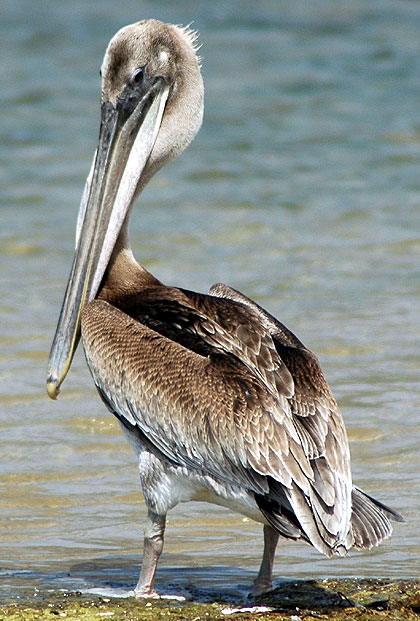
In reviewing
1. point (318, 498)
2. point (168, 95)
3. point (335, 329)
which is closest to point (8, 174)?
point (335, 329)

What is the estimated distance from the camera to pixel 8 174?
1092 centimetres

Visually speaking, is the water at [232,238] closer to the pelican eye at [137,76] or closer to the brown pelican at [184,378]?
the brown pelican at [184,378]

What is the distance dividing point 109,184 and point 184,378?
3.88 ft

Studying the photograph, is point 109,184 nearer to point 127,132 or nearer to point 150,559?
point 127,132

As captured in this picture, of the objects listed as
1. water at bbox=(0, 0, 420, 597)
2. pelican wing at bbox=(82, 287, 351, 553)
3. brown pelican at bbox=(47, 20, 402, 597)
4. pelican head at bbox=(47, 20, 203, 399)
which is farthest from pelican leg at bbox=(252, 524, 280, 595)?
pelican head at bbox=(47, 20, 203, 399)

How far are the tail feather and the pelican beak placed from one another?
138 centimetres

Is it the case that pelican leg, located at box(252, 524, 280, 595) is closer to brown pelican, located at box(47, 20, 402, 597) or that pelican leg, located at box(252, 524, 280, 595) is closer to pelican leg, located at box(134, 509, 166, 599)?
brown pelican, located at box(47, 20, 402, 597)

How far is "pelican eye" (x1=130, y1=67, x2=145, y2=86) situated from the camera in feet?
16.0

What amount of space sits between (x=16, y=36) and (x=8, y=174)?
524 cm

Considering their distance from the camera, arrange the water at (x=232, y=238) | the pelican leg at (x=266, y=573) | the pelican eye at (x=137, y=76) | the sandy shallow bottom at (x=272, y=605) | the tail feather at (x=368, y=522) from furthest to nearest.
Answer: the pelican eye at (x=137, y=76) < the water at (x=232, y=238) < the pelican leg at (x=266, y=573) < the tail feather at (x=368, y=522) < the sandy shallow bottom at (x=272, y=605)

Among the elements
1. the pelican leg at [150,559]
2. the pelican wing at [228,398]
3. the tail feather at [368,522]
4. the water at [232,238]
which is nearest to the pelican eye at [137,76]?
the pelican wing at [228,398]

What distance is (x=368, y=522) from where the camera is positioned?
387 centimetres

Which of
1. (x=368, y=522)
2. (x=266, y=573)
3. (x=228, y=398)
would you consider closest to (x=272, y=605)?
(x=266, y=573)

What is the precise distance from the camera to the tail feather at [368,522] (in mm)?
3783
